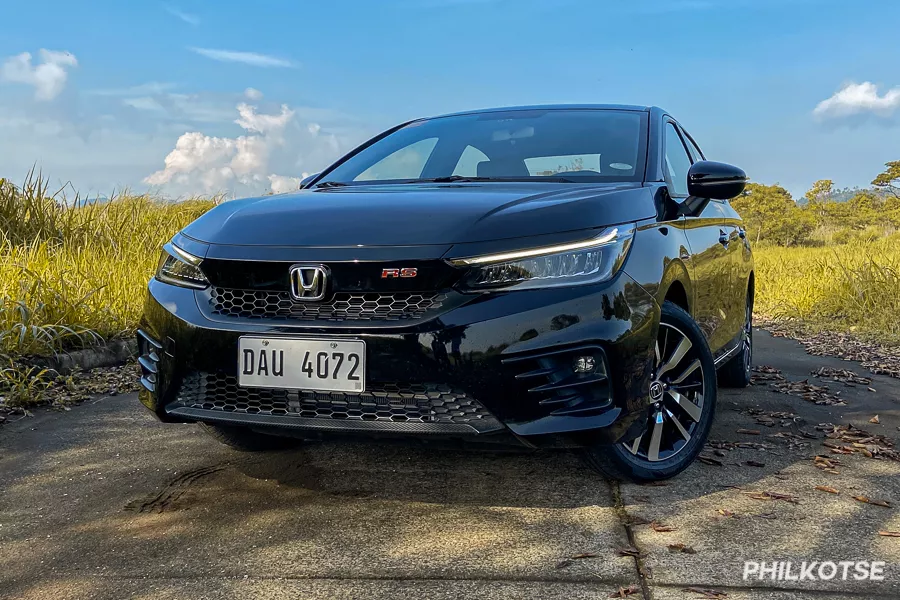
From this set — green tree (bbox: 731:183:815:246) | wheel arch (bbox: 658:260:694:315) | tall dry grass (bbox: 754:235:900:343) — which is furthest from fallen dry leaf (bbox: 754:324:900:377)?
green tree (bbox: 731:183:815:246)

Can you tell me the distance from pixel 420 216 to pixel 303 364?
565 mm

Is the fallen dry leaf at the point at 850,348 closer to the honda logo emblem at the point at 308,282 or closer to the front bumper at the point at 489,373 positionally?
the front bumper at the point at 489,373

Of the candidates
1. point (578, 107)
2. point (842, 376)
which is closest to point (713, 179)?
point (578, 107)

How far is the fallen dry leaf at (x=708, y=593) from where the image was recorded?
194 cm

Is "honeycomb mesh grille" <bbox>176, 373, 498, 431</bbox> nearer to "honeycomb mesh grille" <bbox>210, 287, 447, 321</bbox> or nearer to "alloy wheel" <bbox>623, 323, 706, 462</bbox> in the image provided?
"honeycomb mesh grille" <bbox>210, 287, 447, 321</bbox>

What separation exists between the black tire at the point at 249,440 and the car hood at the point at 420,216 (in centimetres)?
79

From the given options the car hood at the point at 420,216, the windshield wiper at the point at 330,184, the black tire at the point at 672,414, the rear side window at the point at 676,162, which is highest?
the rear side window at the point at 676,162

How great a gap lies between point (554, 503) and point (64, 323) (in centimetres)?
361

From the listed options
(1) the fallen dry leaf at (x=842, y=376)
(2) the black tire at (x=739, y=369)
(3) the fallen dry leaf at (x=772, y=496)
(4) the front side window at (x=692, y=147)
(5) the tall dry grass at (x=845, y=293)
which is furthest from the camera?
(5) the tall dry grass at (x=845, y=293)

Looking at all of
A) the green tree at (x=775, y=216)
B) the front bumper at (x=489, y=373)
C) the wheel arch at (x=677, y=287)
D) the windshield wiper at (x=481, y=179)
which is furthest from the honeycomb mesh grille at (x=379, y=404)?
the green tree at (x=775, y=216)

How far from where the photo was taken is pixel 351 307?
2320mm

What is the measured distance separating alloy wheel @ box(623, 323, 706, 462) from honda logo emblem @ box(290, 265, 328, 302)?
3.72 feet

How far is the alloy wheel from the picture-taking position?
275 cm

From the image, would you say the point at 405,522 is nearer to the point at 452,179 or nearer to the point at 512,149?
the point at 452,179
